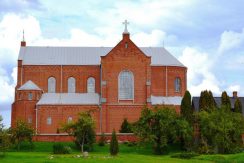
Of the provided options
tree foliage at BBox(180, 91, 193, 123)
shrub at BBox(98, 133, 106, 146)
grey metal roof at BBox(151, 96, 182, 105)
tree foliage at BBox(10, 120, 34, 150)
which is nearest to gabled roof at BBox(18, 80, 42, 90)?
tree foliage at BBox(10, 120, 34, 150)

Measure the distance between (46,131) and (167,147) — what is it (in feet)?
69.3

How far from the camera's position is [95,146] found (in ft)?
222

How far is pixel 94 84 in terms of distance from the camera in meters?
86.6

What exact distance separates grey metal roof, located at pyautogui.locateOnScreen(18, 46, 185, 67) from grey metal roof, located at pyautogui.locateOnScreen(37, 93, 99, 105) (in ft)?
19.5

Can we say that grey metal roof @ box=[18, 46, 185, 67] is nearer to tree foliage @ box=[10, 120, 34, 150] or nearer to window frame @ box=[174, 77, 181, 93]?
window frame @ box=[174, 77, 181, 93]

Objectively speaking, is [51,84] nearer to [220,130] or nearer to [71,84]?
[71,84]

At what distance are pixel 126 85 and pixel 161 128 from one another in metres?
18.4

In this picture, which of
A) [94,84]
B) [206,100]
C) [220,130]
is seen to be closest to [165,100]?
[94,84]

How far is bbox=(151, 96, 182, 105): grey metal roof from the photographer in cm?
8294

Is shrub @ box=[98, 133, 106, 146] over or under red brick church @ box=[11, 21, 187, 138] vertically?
under

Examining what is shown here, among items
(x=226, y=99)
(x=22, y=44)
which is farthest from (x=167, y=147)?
(x=22, y=44)

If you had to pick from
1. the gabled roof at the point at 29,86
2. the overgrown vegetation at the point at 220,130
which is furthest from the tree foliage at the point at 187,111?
the gabled roof at the point at 29,86

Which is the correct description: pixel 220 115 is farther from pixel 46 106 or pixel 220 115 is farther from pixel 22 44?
pixel 22 44

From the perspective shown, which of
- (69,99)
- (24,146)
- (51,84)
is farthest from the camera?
(51,84)
